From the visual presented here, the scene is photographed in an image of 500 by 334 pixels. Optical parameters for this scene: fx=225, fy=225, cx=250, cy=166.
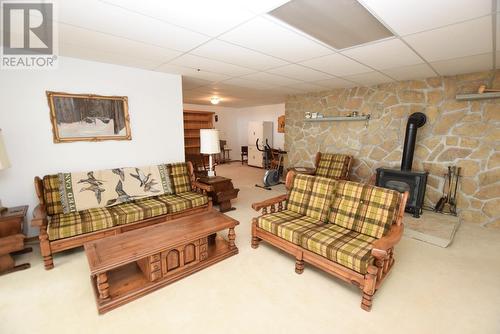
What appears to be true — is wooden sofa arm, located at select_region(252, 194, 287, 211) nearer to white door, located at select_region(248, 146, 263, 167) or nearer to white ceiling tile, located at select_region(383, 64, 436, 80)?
white ceiling tile, located at select_region(383, 64, 436, 80)

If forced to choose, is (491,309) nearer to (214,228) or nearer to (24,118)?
(214,228)

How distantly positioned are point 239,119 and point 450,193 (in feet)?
25.1

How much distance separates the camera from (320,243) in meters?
2.07

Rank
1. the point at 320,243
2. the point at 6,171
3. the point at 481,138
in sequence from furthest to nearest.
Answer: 1. the point at 481,138
2. the point at 6,171
3. the point at 320,243

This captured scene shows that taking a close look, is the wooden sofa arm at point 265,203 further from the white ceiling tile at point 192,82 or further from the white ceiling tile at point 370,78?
the white ceiling tile at point 192,82

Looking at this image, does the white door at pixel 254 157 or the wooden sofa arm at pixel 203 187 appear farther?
the white door at pixel 254 157

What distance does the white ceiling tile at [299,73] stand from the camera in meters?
3.16

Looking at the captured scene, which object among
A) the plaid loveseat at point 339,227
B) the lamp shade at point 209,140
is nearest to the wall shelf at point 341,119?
the plaid loveseat at point 339,227

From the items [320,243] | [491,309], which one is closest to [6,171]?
[320,243]

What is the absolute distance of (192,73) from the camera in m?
3.54

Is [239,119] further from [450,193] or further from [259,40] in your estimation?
[259,40]

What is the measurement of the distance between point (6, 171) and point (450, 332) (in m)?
4.50

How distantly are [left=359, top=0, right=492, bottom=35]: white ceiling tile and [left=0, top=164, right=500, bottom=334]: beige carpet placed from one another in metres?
2.26
